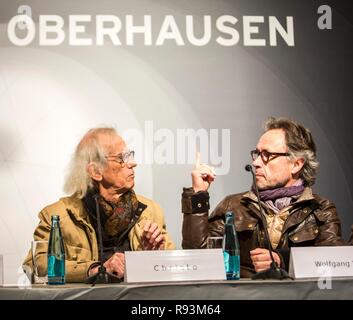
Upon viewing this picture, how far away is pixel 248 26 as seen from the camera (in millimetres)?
4629

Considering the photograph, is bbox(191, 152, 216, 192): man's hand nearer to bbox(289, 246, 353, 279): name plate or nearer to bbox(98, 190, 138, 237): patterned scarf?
bbox(98, 190, 138, 237): patterned scarf

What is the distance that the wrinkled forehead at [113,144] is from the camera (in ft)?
14.5

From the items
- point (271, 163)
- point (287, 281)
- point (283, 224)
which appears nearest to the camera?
point (287, 281)

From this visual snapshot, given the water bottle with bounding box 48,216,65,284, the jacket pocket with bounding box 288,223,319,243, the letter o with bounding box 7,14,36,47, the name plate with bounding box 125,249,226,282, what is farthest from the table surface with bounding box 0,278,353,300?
the letter o with bounding box 7,14,36,47

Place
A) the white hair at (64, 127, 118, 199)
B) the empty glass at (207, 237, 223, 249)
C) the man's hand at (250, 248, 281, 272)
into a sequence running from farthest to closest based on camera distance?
the white hair at (64, 127, 118, 199) < the man's hand at (250, 248, 281, 272) < the empty glass at (207, 237, 223, 249)

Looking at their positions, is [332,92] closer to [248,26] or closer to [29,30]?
[248,26]

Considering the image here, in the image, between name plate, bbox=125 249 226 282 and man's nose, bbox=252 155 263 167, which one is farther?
man's nose, bbox=252 155 263 167

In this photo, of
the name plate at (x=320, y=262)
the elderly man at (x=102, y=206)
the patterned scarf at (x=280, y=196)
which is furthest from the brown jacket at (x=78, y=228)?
the name plate at (x=320, y=262)

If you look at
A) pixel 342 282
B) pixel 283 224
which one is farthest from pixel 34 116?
pixel 342 282

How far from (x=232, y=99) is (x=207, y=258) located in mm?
1670

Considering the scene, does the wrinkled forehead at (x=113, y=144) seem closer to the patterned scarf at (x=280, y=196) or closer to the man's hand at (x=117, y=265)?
the patterned scarf at (x=280, y=196)

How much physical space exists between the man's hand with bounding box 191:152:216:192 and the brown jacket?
30 centimetres

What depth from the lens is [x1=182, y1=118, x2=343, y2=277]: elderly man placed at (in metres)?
3.99
